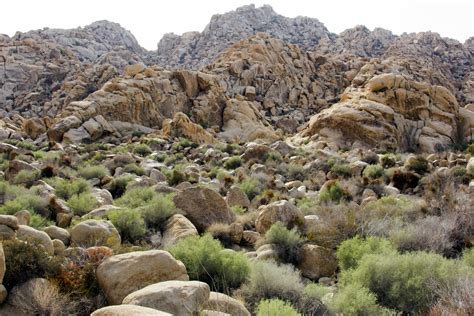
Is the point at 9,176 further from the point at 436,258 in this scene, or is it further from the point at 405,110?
the point at 405,110

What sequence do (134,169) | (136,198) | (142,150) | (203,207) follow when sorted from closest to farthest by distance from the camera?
(203,207) → (136,198) → (134,169) → (142,150)

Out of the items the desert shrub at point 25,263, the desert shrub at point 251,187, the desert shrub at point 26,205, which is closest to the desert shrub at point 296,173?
the desert shrub at point 251,187

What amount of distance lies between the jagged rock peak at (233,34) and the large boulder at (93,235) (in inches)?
2819

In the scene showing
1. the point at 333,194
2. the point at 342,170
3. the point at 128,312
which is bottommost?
the point at 342,170

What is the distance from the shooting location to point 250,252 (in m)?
8.41

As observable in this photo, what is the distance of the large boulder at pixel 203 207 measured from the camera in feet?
32.2

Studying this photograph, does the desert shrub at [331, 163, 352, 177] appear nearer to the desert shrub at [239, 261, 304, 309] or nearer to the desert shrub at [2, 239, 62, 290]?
the desert shrub at [239, 261, 304, 309]

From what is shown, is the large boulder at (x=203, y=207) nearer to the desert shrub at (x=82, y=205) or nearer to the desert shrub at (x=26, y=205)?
the desert shrub at (x=82, y=205)

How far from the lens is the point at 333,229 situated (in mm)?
8867

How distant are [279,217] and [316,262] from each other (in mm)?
1826

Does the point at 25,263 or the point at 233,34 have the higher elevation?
the point at 233,34

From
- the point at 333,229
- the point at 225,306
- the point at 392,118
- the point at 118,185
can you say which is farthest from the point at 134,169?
the point at 392,118

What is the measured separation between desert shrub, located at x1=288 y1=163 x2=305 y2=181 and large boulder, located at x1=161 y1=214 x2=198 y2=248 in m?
9.59

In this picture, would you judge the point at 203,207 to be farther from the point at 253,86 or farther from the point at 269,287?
the point at 253,86
